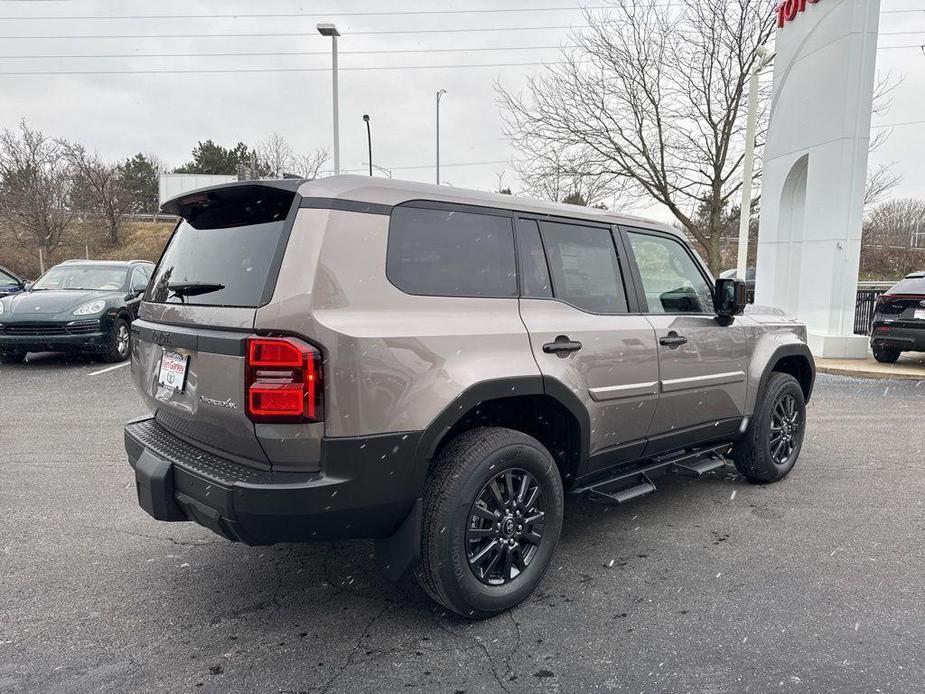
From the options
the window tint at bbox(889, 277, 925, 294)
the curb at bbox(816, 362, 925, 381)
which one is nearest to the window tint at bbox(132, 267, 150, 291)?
the curb at bbox(816, 362, 925, 381)

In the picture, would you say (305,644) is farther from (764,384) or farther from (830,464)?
(830,464)

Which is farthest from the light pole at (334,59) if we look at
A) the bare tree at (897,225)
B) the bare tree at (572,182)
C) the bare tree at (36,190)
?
the bare tree at (897,225)

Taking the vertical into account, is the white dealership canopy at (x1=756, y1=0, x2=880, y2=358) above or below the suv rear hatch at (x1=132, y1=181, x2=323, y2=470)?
above

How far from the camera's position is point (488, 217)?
304 centimetres

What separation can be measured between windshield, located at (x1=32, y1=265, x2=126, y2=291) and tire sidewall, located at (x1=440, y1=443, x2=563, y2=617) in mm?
9473

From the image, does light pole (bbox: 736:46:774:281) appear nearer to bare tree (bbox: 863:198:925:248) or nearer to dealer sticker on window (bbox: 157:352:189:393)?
dealer sticker on window (bbox: 157:352:189:393)

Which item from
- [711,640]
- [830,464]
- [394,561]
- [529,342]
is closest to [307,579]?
[394,561]

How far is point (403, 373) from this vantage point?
8.15 ft

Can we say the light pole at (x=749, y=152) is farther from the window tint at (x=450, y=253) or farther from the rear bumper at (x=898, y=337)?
the window tint at (x=450, y=253)

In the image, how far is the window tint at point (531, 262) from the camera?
310 cm

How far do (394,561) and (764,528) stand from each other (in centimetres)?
242

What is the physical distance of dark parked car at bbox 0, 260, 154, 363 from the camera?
30.1ft

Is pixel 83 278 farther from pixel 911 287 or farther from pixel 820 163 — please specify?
pixel 911 287

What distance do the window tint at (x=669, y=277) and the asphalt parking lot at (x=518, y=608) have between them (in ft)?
4.40
